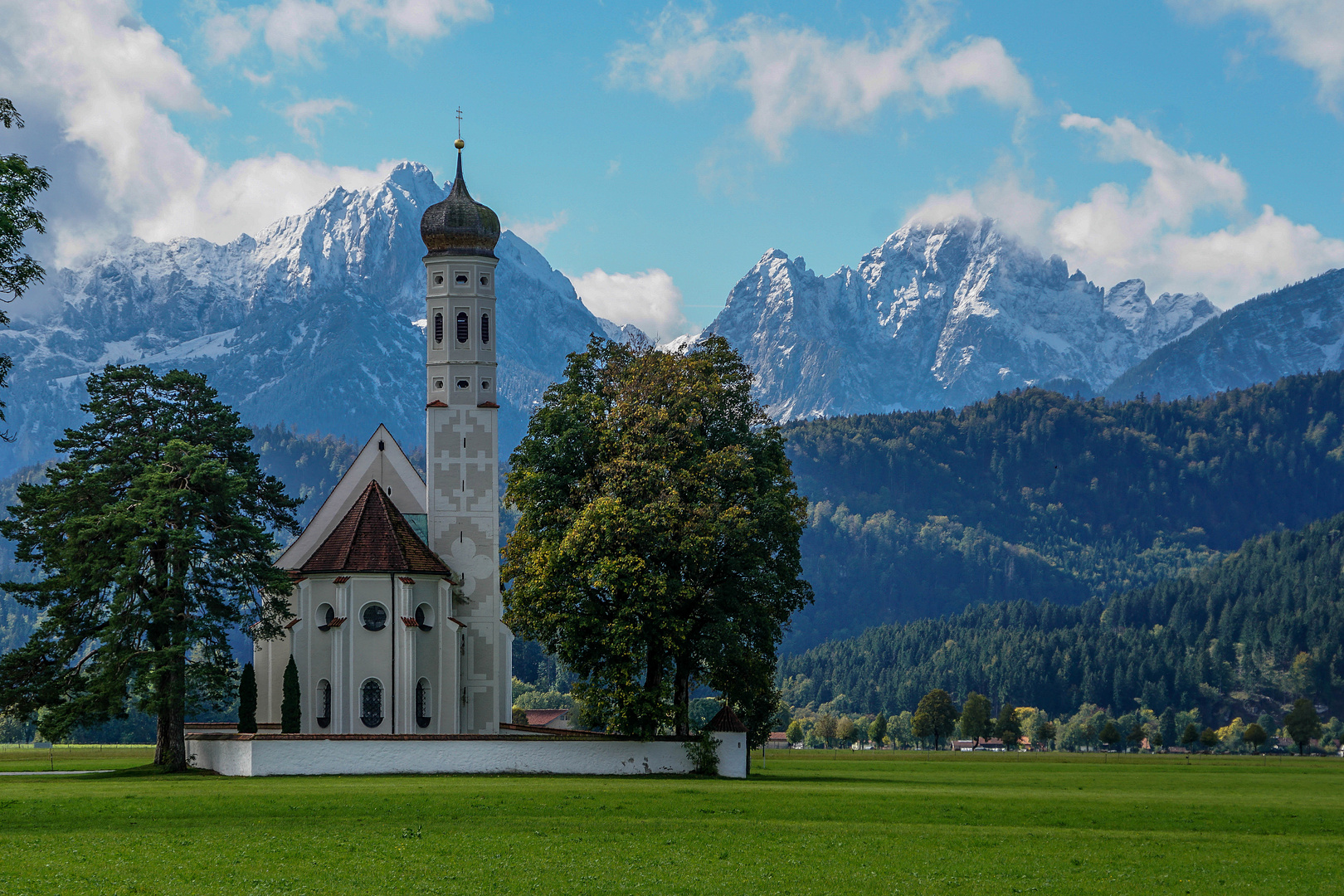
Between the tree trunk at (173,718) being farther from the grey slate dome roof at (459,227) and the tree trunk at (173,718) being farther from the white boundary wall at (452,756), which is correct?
the grey slate dome roof at (459,227)

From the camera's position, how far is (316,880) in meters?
26.7

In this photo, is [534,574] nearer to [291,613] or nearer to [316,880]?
[291,613]

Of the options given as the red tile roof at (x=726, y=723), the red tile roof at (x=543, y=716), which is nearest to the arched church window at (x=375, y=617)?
the red tile roof at (x=726, y=723)

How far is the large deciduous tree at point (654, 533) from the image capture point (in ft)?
187

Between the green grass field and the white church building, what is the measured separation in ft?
13.7

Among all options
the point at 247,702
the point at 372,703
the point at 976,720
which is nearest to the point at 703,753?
the point at 372,703

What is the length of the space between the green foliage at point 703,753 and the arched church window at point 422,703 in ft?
52.0

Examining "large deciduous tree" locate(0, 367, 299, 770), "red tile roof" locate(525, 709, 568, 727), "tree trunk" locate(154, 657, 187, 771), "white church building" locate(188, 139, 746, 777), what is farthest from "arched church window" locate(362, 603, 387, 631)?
"red tile roof" locate(525, 709, 568, 727)

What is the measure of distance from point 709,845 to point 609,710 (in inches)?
994

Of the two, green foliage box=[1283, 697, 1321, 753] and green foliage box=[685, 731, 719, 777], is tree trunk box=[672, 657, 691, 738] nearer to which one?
green foliage box=[685, 731, 719, 777]

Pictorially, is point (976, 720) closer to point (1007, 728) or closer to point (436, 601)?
point (1007, 728)

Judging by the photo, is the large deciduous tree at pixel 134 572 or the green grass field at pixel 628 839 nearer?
the green grass field at pixel 628 839

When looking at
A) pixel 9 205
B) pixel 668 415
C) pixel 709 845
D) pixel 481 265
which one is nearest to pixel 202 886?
pixel 709 845

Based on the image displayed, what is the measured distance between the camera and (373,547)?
227ft
